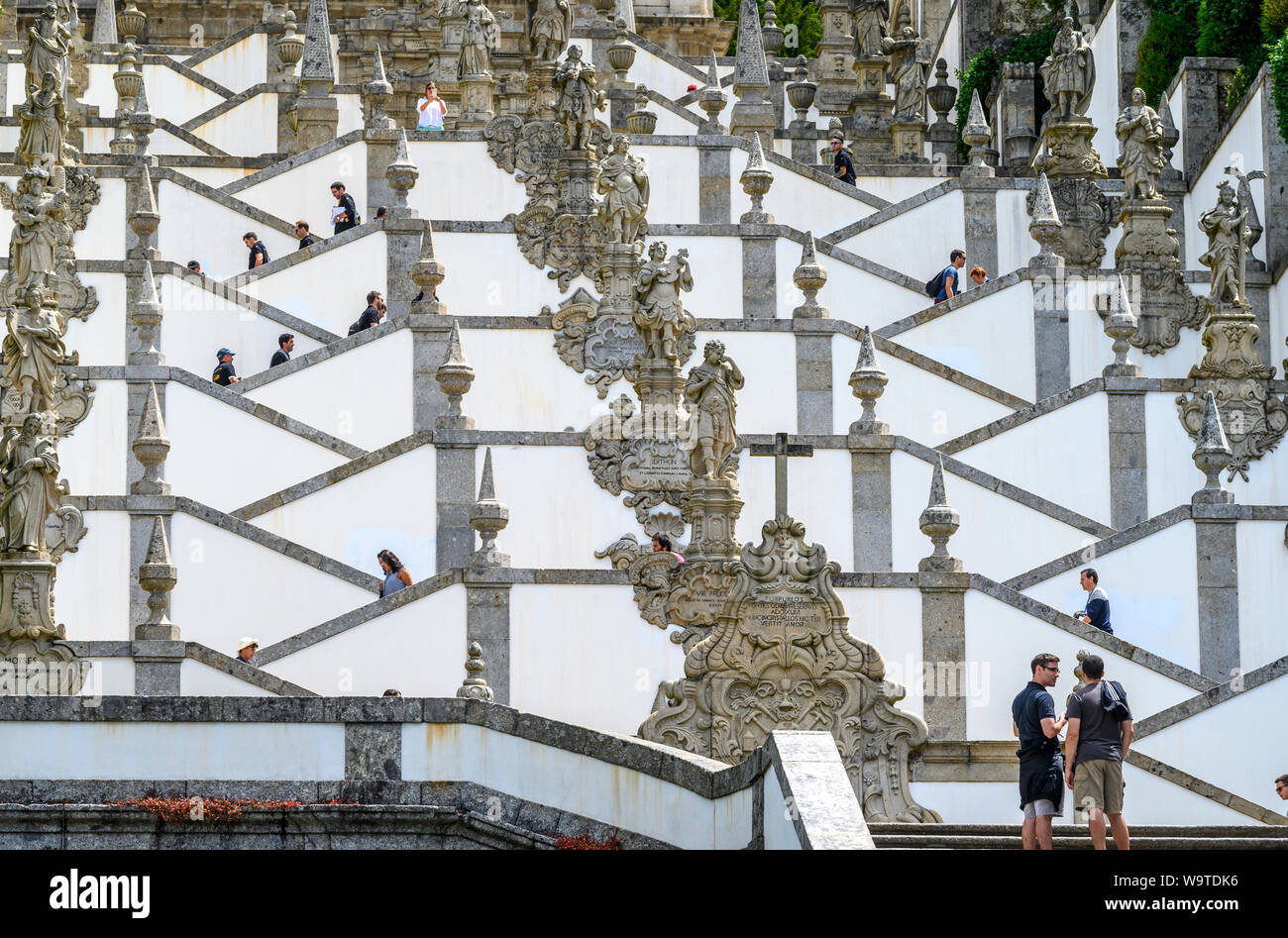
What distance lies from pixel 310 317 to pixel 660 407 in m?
6.74

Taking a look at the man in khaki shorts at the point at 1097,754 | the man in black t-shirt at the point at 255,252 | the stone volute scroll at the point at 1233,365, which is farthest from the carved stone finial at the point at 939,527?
the man in black t-shirt at the point at 255,252

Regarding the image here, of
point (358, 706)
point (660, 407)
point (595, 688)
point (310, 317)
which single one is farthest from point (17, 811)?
point (310, 317)

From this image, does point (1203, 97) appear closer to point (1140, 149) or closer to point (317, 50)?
point (1140, 149)

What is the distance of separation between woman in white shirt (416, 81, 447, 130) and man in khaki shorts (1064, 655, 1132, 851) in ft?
77.4

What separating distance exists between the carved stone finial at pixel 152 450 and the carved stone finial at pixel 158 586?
2044 mm

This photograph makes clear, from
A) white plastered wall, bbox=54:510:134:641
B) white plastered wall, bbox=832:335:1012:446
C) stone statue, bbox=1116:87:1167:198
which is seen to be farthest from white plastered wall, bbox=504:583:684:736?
stone statue, bbox=1116:87:1167:198

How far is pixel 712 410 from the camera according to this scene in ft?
92.7

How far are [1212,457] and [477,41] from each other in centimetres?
1458

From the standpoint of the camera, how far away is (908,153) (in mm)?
43312

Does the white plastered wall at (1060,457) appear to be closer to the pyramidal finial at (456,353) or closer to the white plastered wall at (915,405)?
the white plastered wall at (915,405)

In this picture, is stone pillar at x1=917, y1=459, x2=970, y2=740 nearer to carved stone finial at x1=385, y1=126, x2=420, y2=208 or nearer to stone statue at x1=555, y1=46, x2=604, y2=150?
stone statue at x1=555, y1=46, x2=604, y2=150

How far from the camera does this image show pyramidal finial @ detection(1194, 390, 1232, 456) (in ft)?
101

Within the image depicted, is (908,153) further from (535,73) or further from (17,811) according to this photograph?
(17,811)
